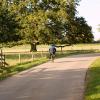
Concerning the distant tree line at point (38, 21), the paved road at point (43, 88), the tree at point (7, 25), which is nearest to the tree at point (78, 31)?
the distant tree line at point (38, 21)

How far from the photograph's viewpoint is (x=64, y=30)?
62.9 meters

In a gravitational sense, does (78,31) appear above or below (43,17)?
below

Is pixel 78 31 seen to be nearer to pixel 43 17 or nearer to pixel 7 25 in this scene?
pixel 43 17

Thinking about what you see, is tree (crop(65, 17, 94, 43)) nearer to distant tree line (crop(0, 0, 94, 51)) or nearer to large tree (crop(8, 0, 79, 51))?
distant tree line (crop(0, 0, 94, 51))

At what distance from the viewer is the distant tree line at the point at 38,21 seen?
190ft

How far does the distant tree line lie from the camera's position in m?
58.1

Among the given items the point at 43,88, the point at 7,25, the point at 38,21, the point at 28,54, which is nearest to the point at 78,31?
the point at 38,21

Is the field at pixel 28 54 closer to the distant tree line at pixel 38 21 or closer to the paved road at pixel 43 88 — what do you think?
the distant tree line at pixel 38 21

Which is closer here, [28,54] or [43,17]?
[28,54]

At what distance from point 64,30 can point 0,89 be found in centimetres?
4666

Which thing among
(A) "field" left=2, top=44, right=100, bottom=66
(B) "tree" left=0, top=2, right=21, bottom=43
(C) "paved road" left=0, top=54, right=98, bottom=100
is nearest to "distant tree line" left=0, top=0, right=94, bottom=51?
(B) "tree" left=0, top=2, right=21, bottom=43

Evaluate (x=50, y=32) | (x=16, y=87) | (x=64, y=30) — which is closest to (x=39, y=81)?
(x=16, y=87)

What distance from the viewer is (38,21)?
57.9 metres

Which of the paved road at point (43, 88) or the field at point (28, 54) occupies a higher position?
the field at point (28, 54)
